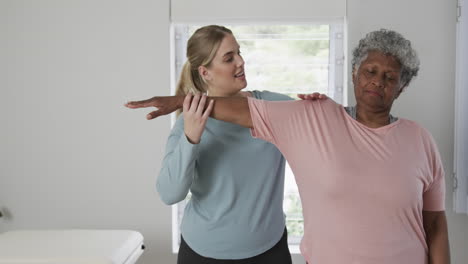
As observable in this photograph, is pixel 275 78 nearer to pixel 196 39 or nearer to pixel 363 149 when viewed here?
pixel 196 39

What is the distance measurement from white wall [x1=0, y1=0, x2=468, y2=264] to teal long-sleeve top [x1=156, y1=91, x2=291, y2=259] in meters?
1.01

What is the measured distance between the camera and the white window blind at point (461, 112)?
2.30 meters

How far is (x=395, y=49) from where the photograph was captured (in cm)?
130

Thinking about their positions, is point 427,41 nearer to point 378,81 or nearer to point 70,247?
point 378,81

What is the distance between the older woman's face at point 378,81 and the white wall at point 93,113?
47.4 inches

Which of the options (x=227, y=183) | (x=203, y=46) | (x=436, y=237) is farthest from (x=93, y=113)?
(x=436, y=237)

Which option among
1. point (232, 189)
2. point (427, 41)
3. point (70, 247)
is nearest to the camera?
point (232, 189)

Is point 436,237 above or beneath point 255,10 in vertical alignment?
beneath

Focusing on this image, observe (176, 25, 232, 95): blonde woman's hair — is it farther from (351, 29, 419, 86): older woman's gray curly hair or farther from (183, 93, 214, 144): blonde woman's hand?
(351, 29, 419, 86): older woman's gray curly hair

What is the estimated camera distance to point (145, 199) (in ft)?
8.61

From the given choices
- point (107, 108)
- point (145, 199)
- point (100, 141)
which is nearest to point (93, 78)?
point (107, 108)

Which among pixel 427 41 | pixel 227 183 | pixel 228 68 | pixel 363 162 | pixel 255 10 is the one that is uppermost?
pixel 255 10

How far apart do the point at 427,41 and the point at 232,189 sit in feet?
4.85

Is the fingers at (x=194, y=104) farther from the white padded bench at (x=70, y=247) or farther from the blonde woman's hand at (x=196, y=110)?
the white padded bench at (x=70, y=247)
